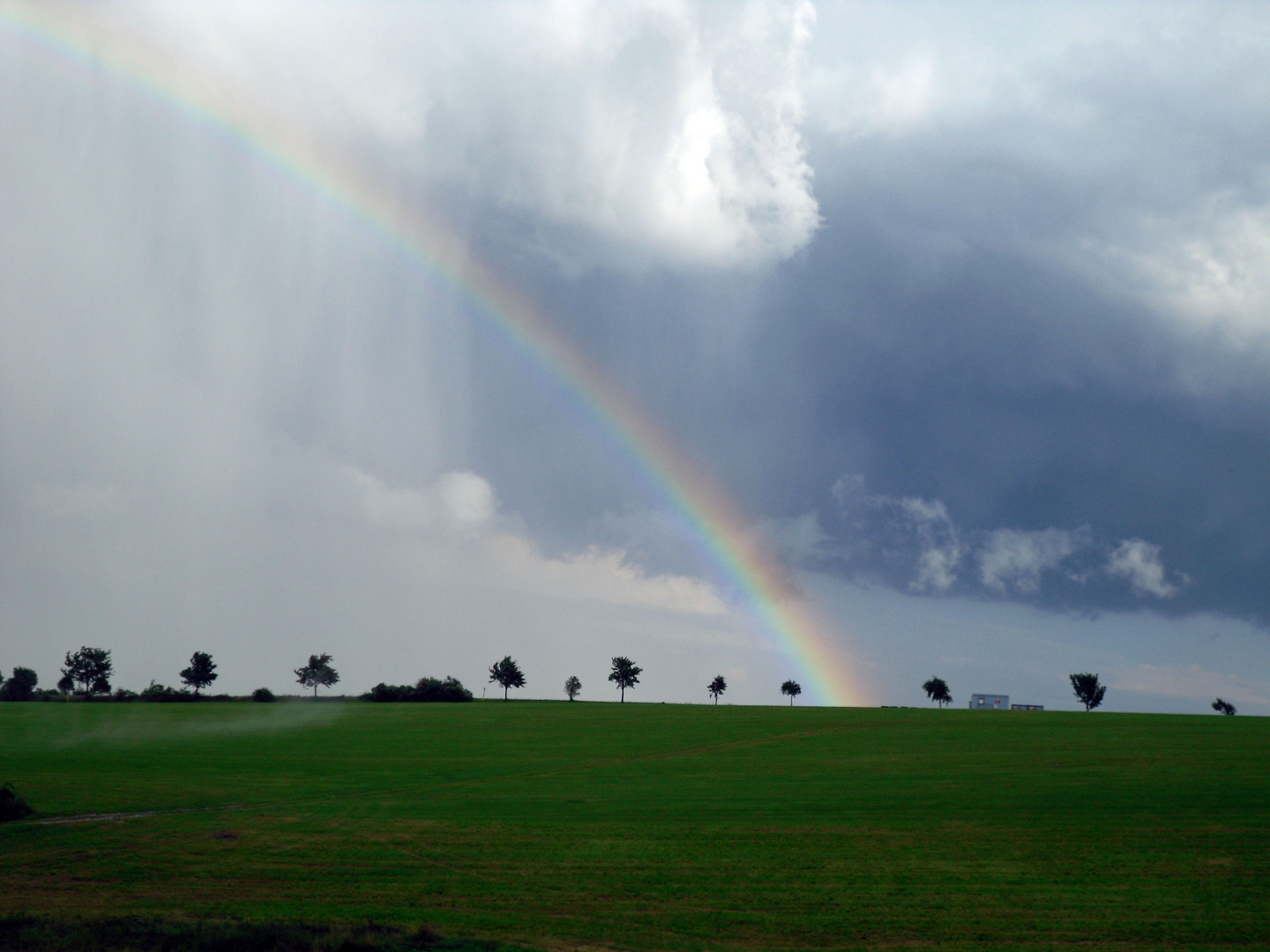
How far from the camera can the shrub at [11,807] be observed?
52844mm

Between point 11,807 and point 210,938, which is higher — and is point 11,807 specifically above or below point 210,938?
below

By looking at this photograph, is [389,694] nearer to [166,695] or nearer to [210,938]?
[166,695]

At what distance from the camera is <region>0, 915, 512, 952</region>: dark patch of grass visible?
26.8 meters

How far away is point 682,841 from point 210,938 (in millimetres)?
25220

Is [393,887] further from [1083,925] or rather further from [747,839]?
[1083,925]

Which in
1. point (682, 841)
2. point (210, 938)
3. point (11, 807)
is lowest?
point (11, 807)

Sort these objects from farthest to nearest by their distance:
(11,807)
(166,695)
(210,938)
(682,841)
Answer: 1. (166,695)
2. (11,807)
3. (682,841)
4. (210,938)

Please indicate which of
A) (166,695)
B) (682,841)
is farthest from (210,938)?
(166,695)

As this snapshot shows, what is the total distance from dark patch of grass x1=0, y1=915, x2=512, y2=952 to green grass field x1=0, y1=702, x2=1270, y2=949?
7.80 ft

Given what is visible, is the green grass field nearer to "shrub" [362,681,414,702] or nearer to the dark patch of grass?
the dark patch of grass

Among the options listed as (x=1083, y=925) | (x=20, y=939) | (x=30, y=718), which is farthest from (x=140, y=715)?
(x=1083, y=925)

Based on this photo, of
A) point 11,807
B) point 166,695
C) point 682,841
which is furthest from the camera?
point 166,695

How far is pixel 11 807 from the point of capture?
2105 inches

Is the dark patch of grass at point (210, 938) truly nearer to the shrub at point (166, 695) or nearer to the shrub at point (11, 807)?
the shrub at point (11, 807)
